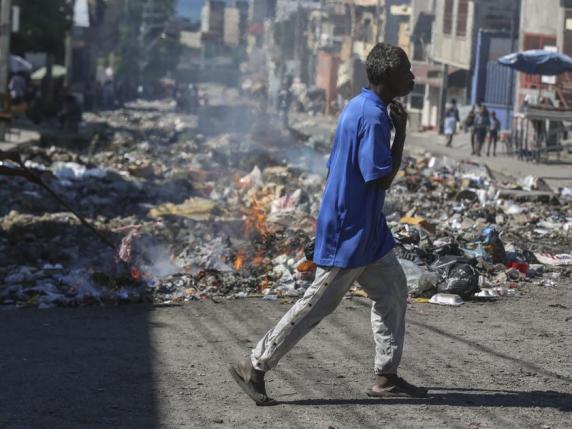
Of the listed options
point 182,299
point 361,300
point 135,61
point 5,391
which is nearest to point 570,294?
point 361,300

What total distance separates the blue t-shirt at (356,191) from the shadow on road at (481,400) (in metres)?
0.76

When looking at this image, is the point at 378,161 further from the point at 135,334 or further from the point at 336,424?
the point at 135,334

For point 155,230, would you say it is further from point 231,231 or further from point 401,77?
point 401,77

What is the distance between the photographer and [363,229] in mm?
5590

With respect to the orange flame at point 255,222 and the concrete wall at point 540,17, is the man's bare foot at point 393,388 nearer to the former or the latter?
the orange flame at point 255,222

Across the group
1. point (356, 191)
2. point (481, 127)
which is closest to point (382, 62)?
point (356, 191)

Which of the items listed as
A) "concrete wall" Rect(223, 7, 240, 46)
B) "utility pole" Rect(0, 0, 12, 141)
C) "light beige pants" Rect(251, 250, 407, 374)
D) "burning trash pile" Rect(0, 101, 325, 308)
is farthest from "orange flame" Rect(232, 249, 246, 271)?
"concrete wall" Rect(223, 7, 240, 46)

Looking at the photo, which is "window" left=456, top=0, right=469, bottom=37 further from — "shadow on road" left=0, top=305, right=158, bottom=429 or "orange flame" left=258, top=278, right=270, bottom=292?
"shadow on road" left=0, top=305, right=158, bottom=429

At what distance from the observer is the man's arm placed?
5535 mm

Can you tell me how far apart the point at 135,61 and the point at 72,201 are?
269 ft

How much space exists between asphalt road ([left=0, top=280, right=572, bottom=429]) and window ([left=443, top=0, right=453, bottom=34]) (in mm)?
44819

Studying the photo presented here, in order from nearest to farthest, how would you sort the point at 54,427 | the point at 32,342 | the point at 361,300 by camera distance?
1. the point at 54,427
2. the point at 32,342
3. the point at 361,300

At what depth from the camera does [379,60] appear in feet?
Answer: 18.7

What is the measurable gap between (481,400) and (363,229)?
113cm
